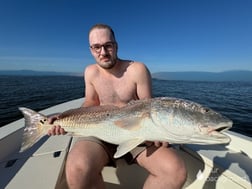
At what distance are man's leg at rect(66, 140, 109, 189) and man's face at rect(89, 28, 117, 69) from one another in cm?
115

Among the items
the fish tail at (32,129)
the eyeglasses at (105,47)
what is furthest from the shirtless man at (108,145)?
the fish tail at (32,129)

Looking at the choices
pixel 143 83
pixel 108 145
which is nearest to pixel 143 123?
pixel 108 145

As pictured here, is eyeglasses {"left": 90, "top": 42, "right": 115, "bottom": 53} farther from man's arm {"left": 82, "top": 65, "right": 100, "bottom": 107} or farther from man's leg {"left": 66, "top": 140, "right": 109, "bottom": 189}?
man's leg {"left": 66, "top": 140, "right": 109, "bottom": 189}

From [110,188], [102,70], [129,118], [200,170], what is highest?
[102,70]

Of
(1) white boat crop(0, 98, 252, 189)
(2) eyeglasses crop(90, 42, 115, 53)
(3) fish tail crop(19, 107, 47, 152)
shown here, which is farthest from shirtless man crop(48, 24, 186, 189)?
(1) white boat crop(0, 98, 252, 189)

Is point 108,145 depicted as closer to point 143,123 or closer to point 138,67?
point 143,123

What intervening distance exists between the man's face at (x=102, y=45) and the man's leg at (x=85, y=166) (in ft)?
3.77

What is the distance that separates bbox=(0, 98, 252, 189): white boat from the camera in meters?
2.01

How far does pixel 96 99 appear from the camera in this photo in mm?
3102

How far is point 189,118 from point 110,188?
183cm

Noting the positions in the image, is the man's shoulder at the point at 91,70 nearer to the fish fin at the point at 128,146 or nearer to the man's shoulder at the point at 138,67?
the man's shoulder at the point at 138,67

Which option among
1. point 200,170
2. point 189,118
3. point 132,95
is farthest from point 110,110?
point 200,170

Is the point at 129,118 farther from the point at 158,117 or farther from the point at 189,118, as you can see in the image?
the point at 189,118

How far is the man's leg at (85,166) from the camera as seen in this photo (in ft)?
6.32
